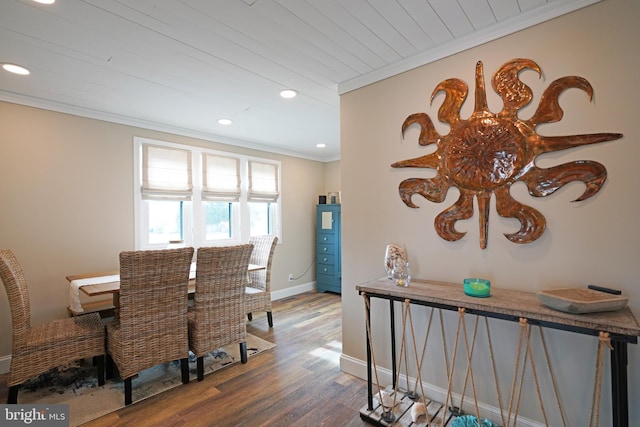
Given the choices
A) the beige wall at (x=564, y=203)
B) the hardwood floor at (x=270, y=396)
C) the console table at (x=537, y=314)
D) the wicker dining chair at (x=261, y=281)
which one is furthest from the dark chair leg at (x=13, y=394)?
the beige wall at (x=564, y=203)

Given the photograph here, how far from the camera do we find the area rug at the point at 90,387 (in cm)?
211

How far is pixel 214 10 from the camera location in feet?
5.32

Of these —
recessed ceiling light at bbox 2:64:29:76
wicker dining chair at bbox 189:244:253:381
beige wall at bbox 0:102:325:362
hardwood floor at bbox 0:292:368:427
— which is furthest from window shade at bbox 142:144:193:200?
hardwood floor at bbox 0:292:368:427

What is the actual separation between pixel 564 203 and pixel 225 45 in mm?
2207

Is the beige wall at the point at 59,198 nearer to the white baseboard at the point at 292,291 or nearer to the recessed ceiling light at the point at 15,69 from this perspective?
the recessed ceiling light at the point at 15,69

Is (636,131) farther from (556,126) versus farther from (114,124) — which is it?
(114,124)

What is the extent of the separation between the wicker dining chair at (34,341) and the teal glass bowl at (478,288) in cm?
262

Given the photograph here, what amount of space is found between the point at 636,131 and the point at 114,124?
420cm

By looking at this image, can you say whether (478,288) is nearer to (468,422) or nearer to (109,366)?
(468,422)

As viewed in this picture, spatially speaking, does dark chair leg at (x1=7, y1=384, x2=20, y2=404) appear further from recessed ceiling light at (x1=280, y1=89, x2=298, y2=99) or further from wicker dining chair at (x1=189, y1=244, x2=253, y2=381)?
recessed ceiling light at (x1=280, y1=89, x2=298, y2=99)

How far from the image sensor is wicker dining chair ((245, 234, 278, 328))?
3.46 metres

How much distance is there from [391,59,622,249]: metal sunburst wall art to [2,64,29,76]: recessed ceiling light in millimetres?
2909

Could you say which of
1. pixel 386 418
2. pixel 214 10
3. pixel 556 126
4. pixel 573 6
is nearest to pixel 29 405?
pixel 386 418

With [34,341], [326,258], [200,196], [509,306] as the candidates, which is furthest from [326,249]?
[509,306]
